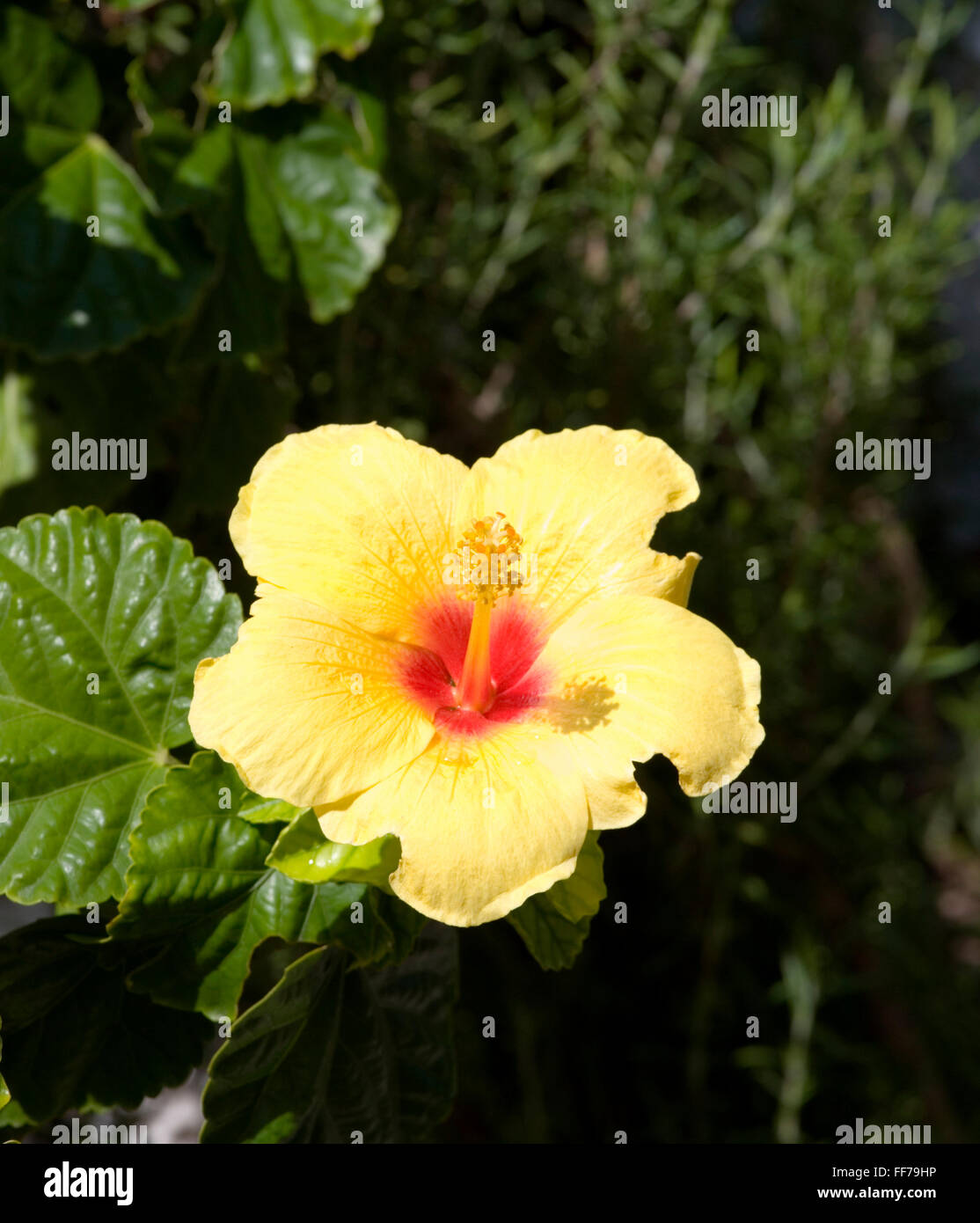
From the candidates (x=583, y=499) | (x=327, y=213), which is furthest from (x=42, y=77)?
(x=583, y=499)

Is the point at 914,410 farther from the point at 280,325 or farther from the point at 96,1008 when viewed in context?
the point at 96,1008

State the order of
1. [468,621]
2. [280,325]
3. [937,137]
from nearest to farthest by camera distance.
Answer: [468,621], [280,325], [937,137]

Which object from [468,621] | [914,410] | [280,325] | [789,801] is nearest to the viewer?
[468,621]

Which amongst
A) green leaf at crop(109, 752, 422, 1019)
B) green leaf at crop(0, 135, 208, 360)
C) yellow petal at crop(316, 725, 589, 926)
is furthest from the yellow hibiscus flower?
green leaf at crop(0, 135, 208, 360)

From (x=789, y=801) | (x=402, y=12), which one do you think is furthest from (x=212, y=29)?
(x=789, y=801)

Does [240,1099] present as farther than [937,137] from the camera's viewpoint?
No

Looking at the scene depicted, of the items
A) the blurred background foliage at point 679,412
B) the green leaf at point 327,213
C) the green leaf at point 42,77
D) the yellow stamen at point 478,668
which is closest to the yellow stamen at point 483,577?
the yellow stamen at point 478,668
